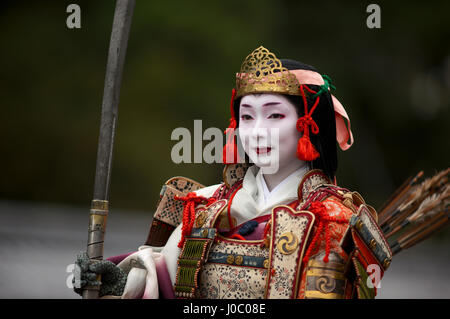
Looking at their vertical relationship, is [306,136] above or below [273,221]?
above

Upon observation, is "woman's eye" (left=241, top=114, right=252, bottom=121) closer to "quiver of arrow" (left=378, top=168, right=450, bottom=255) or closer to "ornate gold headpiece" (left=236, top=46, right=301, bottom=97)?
"ornate gold headpiece" (left=236, top=46, right=301, bottom=97)

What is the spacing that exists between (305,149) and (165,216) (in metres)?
0.92

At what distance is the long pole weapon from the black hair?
2.67 ft

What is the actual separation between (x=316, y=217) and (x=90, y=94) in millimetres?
8124

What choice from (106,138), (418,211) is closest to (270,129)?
(106,138)

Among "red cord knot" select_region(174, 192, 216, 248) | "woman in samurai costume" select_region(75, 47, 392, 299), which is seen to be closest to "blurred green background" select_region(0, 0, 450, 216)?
"red cord knot" select_region(174, 192, 216, 248)

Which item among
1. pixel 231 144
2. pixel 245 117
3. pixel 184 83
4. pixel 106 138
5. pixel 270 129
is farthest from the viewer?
pixel 184 83

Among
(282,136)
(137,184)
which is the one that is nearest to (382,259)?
(282,136)

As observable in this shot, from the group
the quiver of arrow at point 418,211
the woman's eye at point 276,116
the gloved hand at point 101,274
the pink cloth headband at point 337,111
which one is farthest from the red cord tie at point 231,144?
the quiver of arrow at point 418,211

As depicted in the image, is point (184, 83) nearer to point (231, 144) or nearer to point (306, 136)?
point (231, 144)

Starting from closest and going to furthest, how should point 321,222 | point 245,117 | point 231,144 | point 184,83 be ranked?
point 321,222 → point 245,117 → point 231,144 → point 184,83

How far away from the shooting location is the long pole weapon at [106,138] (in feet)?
9.78

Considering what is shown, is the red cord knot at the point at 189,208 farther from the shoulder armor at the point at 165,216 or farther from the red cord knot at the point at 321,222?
the red cord knot at the point at 321,222

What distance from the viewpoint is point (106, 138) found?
9.87ft
